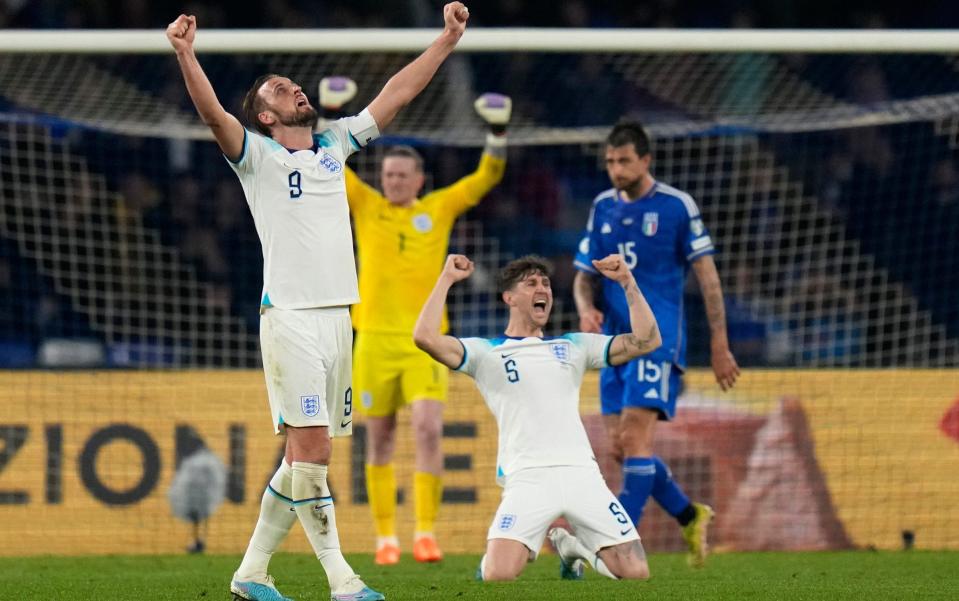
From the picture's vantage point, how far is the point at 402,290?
28.1 ft

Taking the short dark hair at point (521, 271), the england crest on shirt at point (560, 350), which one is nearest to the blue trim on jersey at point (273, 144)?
the short dark hair at point (521, 271)

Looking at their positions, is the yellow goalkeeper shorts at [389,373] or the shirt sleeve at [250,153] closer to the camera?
the shirt sleeve at [250,153]

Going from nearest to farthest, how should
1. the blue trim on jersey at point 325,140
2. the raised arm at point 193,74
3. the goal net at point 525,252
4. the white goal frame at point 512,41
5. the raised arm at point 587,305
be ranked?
1. the raised arm at point 193,74
2. the blue trim on jersey at point 325,140
3. the raised arm at point 587,305
4. the white goal frame at point 512,41
5. the goal net at point 525,252

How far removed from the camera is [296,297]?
5.70 m

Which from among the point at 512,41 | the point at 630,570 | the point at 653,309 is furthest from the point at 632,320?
the point at 512,41

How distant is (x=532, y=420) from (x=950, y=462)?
4.26 meters

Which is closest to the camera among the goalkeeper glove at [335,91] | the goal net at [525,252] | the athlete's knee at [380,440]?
the goalkeeper glove at [335,91]

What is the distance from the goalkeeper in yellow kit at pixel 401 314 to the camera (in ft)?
27.7

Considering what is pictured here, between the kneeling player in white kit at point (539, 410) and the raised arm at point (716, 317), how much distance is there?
3.99ft

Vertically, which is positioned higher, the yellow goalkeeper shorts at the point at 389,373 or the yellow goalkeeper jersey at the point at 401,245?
the yellow goalkeeper jersey at the point at 401,245

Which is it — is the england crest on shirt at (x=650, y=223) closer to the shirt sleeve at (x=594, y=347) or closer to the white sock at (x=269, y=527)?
the shirt sleeve at (x=594, y=347)

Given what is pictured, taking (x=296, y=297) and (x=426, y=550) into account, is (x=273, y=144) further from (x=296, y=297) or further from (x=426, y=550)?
(x=426, y=550)

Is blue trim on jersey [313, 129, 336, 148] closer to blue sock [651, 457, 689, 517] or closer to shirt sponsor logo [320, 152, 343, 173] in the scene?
shirt sponsor logo [320, 152, 343, 173]

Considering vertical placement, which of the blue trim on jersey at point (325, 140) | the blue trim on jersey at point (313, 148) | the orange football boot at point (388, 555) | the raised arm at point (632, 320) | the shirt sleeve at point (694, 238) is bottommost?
the orange football boot at point (388, 555)
